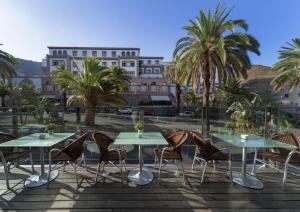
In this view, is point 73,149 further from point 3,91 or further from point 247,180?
point 3,91

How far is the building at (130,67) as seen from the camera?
41.2 metres

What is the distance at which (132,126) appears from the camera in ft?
19.7

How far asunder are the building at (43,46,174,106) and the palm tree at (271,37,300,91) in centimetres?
2672

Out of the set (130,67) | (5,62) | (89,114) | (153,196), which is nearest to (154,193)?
(153,196)

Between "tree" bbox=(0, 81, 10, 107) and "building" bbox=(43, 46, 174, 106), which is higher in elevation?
"building" bbox=(43, 46, 174, 106)

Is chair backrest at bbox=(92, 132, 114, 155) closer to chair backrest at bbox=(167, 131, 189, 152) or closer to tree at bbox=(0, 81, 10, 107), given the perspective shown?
chair backrest at bbox=(167, 131, 189, 152)

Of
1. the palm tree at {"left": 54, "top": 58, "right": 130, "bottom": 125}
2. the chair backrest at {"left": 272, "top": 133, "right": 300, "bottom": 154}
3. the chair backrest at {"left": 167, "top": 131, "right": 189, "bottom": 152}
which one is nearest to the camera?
the chair backrest at {"left": 167, "top": 131, "right": 189, "bottom": 152}

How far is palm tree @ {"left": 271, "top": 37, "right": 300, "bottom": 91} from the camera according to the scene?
46.3 ft

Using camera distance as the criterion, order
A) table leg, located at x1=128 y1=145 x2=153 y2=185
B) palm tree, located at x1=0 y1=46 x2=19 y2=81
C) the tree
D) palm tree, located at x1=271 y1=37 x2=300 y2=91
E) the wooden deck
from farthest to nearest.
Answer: the tree, palm tree, located at x1=0 y1=46 x2=19 y2=81, palm tree, located at x1=271 y1=37 x2=300 y2=91, table leg, located at x1=128 y1=145 x2=153 y2=185, the wooden deck

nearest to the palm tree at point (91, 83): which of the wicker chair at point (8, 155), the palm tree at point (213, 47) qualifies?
the palm tree at point (213, 47)

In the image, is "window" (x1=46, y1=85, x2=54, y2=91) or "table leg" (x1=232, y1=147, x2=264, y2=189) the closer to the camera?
"table leg" (x1=232, y1=147, x2=264, y2=189)

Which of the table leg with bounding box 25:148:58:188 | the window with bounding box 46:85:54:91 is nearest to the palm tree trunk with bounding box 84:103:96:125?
the table leg with bounding box 25:148:58:188

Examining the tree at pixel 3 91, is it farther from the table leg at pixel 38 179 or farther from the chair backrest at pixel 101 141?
the chair backrest at pixel 101 141

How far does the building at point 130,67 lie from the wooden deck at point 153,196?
35.0m
